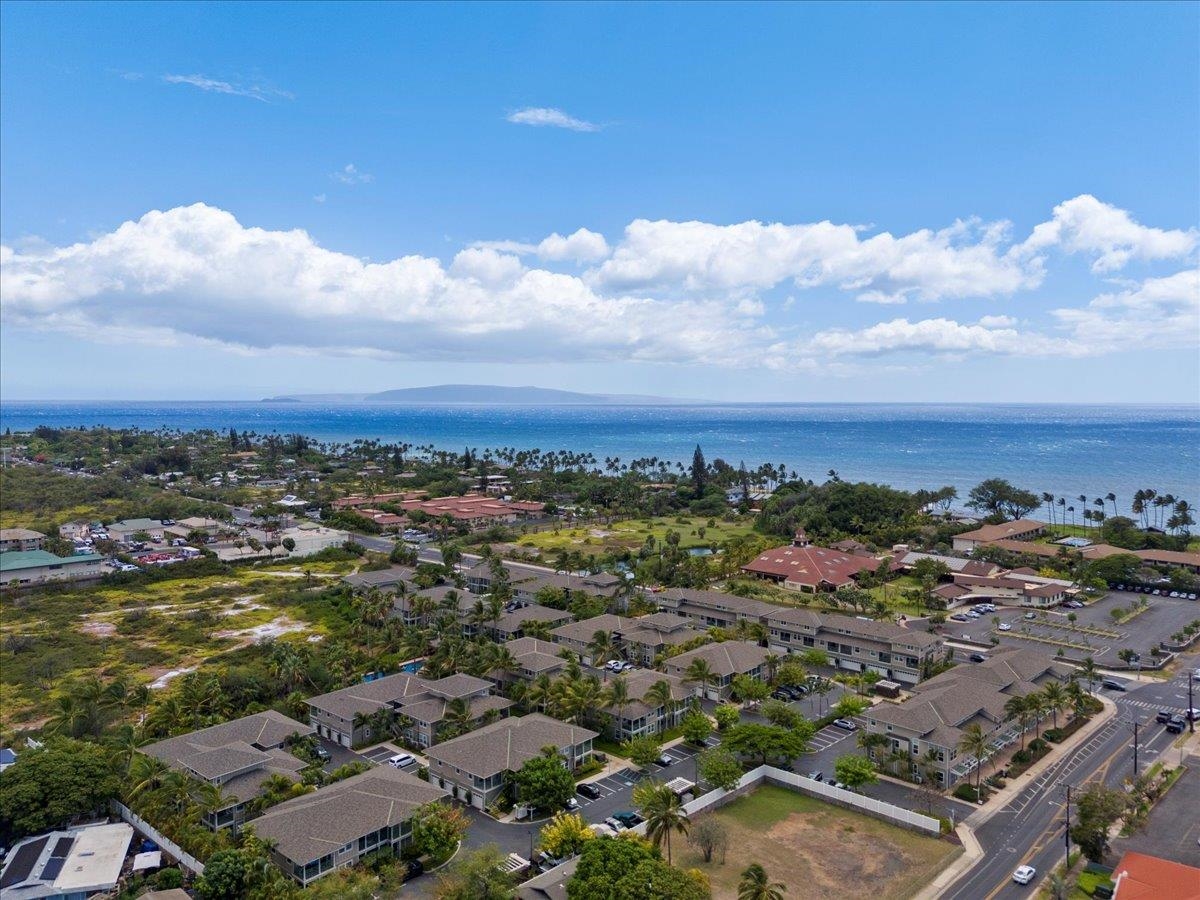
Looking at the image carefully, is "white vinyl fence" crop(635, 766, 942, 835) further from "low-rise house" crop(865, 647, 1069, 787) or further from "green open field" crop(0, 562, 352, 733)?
"green open field" crop(0, 562, 352, 733)

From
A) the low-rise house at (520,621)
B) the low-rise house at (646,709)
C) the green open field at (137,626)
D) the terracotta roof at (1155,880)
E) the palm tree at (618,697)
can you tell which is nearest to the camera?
the terracotta roof at (1155,880)

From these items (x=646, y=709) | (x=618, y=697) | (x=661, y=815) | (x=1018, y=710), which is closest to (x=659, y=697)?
(x=646, y=709)

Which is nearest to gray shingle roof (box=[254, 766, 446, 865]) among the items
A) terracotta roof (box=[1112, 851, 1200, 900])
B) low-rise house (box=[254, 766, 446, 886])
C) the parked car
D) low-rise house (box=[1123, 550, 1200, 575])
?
low-rise house (box=[254, 766, 446, 886])

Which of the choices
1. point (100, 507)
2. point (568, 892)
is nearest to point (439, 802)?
point (568, 892)

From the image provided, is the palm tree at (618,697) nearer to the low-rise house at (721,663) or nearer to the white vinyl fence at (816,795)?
the low-rise house at (721,663)

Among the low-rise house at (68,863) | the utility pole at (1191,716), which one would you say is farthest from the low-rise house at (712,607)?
the low-rise house at (68,863)

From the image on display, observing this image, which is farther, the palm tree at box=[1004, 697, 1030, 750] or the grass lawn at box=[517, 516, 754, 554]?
the grass lawn at box=[517, 516, 754, 554]

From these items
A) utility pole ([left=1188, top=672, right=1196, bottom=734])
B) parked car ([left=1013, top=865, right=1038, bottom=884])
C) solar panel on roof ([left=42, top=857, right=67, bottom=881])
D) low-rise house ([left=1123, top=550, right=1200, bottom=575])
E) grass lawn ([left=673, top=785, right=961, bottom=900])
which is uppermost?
low-rise house ([left=1123, top=550, right=1200, bottom=575])

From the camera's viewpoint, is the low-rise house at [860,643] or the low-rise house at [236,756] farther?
the low-rise house at [860,643]
